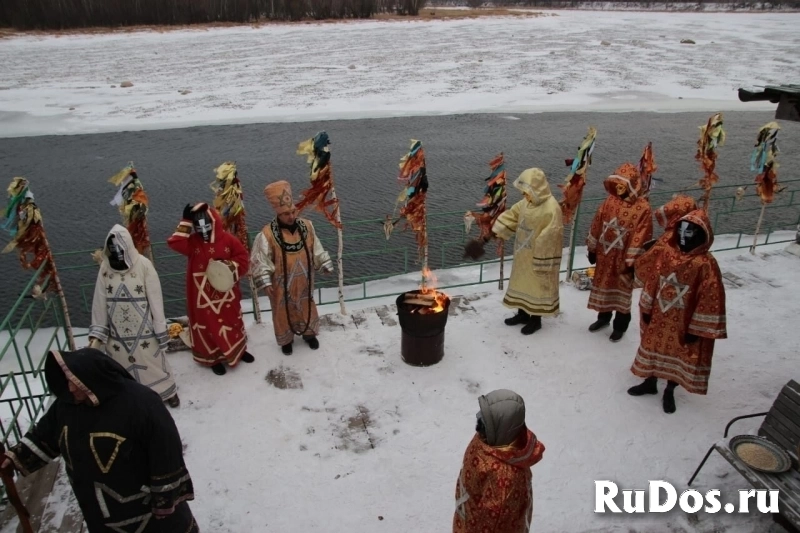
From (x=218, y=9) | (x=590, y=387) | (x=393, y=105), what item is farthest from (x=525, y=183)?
(x=218, y=9)

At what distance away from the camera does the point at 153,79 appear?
823 inches

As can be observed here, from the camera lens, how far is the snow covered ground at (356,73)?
17766 mm

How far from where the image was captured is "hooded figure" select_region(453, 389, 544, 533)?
2.53m

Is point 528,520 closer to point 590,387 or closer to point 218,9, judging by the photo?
point 590,387

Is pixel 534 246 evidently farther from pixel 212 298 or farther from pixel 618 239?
pixel 212 298

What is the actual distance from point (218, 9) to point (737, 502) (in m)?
35.2

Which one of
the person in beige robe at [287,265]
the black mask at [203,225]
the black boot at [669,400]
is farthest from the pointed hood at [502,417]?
the black mask at [203,225]

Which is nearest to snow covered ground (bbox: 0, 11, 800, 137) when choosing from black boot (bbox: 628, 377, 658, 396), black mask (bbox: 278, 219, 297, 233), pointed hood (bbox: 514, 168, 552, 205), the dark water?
the dark water

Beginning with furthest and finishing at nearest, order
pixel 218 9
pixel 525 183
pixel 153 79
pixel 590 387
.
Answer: pixel 218 9 < pixel 153 79 < pixel 525 183 < pixel 590 387

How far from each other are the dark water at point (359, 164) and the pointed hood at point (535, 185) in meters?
2.48

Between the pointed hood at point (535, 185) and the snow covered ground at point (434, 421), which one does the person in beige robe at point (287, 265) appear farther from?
the pointed hood at point (535, 185)

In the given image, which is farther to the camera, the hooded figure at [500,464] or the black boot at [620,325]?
the black boot at [620,325]

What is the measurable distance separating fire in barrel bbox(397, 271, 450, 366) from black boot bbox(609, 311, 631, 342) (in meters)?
1.70

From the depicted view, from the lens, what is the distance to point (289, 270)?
5.12m
